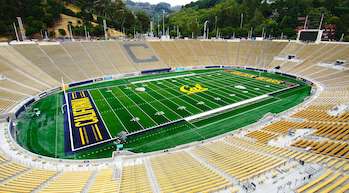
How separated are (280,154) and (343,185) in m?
3.67

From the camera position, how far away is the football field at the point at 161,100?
16594 millimetres

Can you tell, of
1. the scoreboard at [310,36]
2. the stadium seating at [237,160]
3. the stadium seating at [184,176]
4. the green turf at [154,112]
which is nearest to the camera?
the stadium seating at [184,176]

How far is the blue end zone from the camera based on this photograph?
14.7 metres

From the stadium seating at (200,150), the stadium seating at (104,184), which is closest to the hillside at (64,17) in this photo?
the stadium seating at (200,150)

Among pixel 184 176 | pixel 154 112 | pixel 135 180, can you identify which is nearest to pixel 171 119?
pixel 154 112

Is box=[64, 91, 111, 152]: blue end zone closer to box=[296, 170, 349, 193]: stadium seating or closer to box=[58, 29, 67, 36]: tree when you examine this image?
box=[296, 170, 349, 193]: stadium seating

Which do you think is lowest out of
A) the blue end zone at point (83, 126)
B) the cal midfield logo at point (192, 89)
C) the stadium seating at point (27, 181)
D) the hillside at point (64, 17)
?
the blue end zone at point (83, 126)

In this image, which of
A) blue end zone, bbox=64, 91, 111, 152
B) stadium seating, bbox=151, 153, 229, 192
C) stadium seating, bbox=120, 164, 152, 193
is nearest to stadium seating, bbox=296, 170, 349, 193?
stadium seating, bbox=151, 153, 229, 192

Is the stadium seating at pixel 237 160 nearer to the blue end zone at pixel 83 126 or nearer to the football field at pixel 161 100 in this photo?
the football field at pixel 161 100

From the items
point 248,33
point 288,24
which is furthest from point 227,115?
point 288,24

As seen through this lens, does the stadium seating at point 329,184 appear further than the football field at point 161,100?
No

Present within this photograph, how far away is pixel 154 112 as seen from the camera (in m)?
19.6

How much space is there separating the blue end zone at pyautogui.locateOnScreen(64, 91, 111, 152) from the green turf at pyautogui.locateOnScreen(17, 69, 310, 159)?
0.54 metres

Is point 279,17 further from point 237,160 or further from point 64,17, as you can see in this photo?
point 64,17
